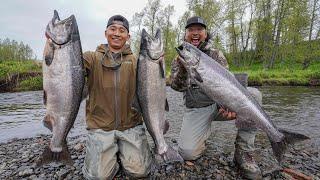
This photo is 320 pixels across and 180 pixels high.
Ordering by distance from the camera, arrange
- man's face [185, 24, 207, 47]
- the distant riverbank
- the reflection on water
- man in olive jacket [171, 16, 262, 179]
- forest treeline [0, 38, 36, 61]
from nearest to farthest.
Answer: man in olive jacket [171, 16, 262, 179] < man's face [185, 24, 207, 47] < the reflection on water < the distant riverbank < forest treeline [0, 38, 36, 61]

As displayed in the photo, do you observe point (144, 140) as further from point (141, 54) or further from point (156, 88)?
point (141, 54)

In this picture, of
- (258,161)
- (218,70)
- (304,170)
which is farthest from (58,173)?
(304,170)

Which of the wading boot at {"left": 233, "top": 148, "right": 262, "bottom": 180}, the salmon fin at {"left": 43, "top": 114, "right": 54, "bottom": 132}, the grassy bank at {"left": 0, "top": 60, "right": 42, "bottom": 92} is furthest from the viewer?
the grassy bank at {"left": 0, "top": 60, "right": 42, "bottom": 92}

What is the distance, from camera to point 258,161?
569 centimetres

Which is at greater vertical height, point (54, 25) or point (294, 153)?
point (54, 25)

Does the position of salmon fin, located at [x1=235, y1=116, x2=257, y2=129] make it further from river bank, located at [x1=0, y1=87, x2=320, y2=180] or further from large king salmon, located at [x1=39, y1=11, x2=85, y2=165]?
large king salmon, located at [x1=39, y1=11, x2=85, y2=165]

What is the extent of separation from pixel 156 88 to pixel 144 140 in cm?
106

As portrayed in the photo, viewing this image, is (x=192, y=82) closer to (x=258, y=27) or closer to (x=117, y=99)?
(x=117, y=99)

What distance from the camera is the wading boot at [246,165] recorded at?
497cm

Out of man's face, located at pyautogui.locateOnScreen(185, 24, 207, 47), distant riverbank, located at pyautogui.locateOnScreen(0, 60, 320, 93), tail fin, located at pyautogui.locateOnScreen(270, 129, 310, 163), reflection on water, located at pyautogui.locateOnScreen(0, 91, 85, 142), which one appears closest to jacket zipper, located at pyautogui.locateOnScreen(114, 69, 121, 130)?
man's face, located at pyautogui.locateOnScreen(185, 24, 207, 47)

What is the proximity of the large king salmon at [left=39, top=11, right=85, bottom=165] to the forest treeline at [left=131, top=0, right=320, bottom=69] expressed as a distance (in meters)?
29.4

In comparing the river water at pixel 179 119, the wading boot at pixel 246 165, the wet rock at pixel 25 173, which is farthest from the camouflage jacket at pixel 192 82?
the wet rock at pixel 25 173

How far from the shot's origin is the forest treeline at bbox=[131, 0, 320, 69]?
35.0 m

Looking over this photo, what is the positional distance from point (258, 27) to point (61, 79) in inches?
1536
